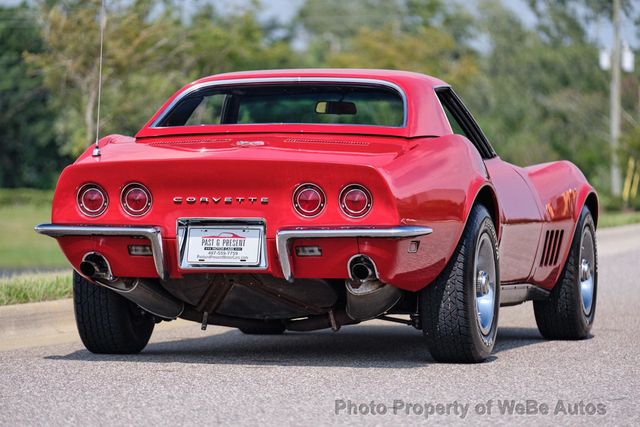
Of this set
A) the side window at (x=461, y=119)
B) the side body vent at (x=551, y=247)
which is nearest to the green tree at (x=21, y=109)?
the side body vent at (x=551, y=247)

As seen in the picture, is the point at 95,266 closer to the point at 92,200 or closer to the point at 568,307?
the point at 92,200

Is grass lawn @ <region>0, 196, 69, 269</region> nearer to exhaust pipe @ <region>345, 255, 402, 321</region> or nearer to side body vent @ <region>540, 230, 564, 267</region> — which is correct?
side body vent @ <region>540, 230, 564, 267</region>

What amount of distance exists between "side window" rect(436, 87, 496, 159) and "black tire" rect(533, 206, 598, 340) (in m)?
1.10

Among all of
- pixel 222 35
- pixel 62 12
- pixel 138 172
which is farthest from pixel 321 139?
pixel 222 35

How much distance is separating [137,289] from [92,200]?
1.86ft

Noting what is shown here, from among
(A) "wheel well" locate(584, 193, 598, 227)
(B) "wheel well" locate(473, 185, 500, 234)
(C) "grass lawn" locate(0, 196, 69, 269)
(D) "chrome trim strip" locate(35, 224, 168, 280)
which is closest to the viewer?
(D) "chrome trim strip" locate(35, 224, 168, 280)

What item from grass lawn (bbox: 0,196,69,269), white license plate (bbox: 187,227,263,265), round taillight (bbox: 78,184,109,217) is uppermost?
round taillight (bbox: 78,184,109,217)

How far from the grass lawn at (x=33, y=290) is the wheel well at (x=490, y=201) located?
133 inches

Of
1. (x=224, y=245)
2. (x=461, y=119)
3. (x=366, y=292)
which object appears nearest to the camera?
(x=224, y=245)

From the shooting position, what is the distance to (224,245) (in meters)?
6.75

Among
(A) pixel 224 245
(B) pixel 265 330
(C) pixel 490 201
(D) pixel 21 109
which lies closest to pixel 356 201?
(A) pixel 224 245

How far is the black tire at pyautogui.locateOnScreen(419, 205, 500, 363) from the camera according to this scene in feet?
23.2

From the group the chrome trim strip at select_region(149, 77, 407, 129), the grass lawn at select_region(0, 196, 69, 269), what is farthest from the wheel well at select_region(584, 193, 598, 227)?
the grass lawn at select_region(0, 196, 69, 269)

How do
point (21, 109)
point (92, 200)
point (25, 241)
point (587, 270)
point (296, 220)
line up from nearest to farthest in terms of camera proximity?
point (296, 220), point (92, 200), point (587, 270), point (25, 241), point (21, 109)
